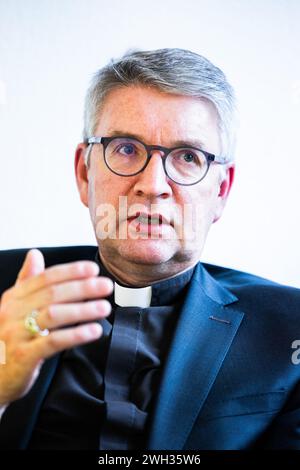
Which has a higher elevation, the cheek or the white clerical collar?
the cheek

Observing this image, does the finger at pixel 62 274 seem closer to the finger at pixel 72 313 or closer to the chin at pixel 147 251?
the finger at pixel 72 313

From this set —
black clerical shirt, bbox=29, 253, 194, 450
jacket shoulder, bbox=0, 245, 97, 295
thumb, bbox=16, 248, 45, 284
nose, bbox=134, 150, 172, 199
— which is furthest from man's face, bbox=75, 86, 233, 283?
thumb, bbox=16, 248, 45, 284

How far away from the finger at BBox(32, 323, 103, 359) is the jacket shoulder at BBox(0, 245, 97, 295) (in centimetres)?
66

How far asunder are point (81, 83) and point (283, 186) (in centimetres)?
74

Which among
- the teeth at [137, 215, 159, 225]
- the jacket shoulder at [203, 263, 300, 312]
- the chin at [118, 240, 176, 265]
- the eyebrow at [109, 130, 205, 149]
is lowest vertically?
the jacket shoulder at [203, 263, 300, 312]

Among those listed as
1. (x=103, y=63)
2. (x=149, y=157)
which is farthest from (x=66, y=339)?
(x=103, y=63)

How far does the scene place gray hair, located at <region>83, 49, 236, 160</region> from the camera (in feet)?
4.18

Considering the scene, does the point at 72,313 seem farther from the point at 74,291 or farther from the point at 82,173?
the point at 82,173

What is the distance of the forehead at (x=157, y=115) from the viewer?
1245 millimetres

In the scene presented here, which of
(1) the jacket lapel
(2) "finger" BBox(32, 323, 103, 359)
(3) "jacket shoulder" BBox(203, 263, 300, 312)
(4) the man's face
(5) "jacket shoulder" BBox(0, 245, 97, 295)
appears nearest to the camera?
(2) "finger" BBox(32, 323, 103, 359)

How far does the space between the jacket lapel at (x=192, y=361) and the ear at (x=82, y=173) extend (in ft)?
1.32

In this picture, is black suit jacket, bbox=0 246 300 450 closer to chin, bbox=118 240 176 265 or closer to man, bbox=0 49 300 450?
man, bbox=0 49 300 450
